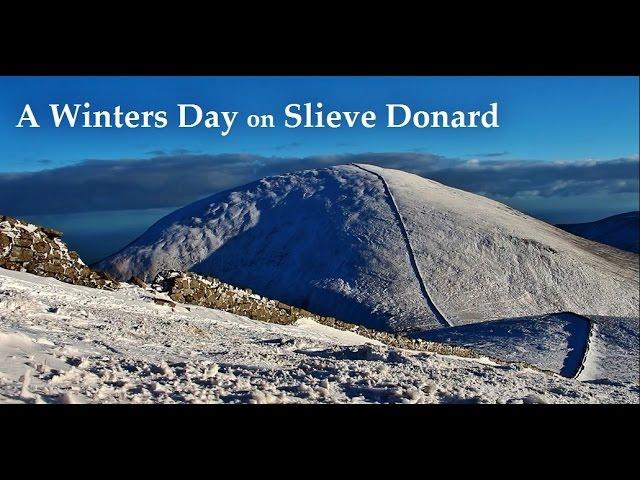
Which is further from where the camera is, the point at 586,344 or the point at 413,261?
the point at 413,261

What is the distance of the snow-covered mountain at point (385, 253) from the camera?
116ft

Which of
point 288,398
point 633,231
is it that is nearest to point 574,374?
point 288,398

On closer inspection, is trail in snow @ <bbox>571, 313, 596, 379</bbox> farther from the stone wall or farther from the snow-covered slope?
the stone wall

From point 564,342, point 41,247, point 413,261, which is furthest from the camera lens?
point 413,261

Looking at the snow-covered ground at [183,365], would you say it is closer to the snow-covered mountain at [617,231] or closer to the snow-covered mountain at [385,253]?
the snow-covered mountain at [385,253]

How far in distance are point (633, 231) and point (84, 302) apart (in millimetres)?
79001

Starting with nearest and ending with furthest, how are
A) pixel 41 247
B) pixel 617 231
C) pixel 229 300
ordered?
1. pixel 41 247
2. pixel 229 300
3. pixel 617 231

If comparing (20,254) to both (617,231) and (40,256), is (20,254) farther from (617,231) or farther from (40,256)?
(617,231)

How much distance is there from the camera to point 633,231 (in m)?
78.9

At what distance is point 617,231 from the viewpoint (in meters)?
81.1

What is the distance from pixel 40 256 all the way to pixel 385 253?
89.9 feet

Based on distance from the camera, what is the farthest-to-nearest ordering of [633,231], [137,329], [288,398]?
[633,231], [137,329], [288,398]

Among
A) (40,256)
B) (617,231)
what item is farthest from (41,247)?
(617,231)
